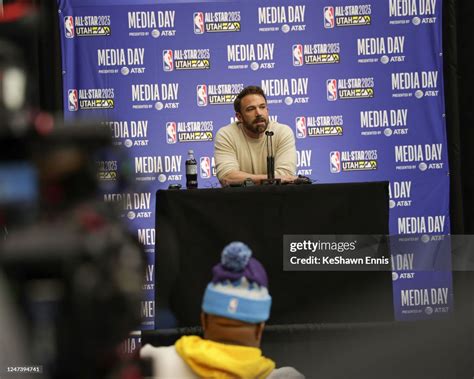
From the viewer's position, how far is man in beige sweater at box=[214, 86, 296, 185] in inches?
176

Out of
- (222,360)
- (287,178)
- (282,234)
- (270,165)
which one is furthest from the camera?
(270,165)

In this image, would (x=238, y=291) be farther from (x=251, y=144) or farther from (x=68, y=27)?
(x=68, y=27)

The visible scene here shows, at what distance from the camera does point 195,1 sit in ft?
19.3

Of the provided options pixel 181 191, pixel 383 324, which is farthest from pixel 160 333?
pixel 383 324

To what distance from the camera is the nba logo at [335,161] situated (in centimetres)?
587

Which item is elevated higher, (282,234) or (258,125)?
(258,125)

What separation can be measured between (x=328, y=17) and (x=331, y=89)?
55 centimetres

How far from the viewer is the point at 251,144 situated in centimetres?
460

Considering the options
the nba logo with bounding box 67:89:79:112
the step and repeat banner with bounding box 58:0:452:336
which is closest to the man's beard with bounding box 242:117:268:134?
the step and repeat banner with bounding box 58:0:452:336

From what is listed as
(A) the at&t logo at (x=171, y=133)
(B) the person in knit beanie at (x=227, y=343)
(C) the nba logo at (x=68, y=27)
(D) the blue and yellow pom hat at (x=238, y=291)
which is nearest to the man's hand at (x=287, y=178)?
(A) the at&t logo at (x=171, y=133)

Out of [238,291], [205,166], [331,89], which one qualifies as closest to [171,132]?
[205,166]

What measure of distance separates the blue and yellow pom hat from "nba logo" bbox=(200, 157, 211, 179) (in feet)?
12.7

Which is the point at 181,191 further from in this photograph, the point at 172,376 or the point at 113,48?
the point at 113,48

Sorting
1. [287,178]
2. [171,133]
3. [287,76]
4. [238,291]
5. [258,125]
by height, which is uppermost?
[287,76]
